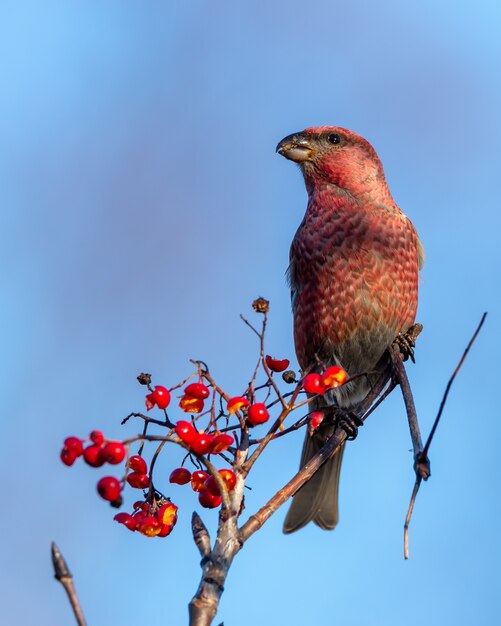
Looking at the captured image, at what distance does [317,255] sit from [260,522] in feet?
9.93

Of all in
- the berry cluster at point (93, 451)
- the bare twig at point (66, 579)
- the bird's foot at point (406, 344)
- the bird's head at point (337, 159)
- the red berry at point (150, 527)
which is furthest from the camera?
the bird's head at point (337, 159)

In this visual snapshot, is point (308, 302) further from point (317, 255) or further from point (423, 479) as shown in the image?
point (423, 479)

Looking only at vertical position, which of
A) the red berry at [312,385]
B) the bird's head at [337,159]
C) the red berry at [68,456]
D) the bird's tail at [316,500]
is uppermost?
the bird's head at [337,159]

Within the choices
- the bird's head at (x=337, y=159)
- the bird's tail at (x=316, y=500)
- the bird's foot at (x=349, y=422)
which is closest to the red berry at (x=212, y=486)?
the bird's foot at (x=349, y=422)

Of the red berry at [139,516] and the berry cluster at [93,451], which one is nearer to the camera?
the berry cluster at [93,451]

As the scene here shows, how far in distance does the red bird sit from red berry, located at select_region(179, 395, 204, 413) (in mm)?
1996

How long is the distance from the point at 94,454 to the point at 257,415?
19.2 inches

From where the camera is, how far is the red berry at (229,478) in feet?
7.25

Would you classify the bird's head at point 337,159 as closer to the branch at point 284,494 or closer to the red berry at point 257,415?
Result: the branch at point 284,494

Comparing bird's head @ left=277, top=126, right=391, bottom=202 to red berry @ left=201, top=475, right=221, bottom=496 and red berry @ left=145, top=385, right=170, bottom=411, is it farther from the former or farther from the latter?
red berry @ left=201, top=475, right=221, bottom=496

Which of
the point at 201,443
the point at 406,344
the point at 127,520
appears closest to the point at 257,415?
the point at 201,443

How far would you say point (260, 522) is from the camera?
212 centimetres

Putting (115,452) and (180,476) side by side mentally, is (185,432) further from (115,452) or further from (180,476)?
(180,476)

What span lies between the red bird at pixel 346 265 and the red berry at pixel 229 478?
8.10ft
